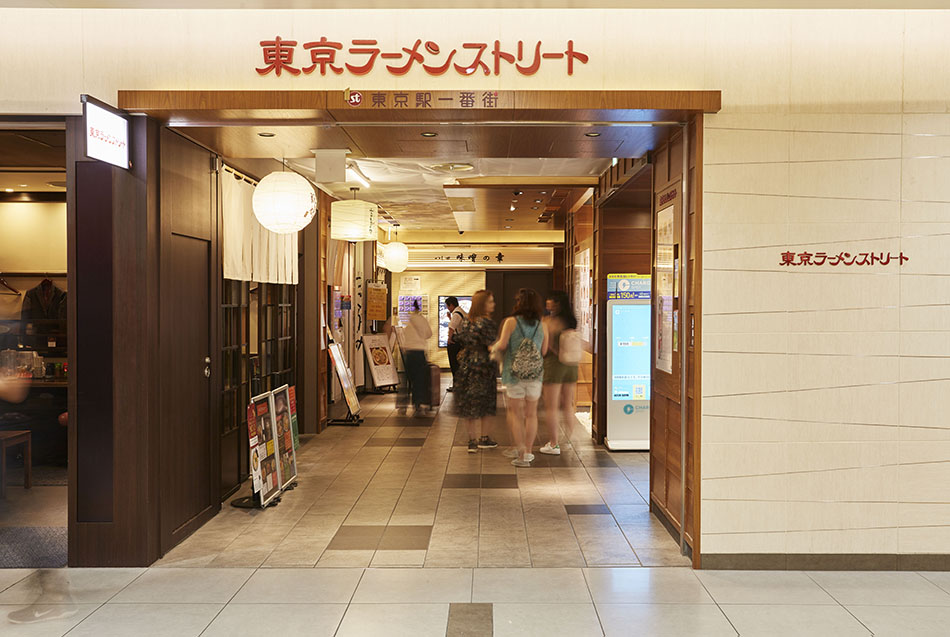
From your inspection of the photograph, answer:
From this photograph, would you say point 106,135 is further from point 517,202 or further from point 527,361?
point 517,202

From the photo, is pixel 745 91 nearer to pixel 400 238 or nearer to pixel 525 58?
pixel 525 58

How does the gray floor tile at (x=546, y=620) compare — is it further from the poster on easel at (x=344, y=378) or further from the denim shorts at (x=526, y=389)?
the poster on easel at (x=344, y=378)

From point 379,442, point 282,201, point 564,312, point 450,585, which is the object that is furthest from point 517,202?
point 450,585

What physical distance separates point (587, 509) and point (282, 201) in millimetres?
3172

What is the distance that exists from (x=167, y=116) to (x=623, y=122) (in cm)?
269

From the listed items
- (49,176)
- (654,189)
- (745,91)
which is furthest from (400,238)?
(745,91)

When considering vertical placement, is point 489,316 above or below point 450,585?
above

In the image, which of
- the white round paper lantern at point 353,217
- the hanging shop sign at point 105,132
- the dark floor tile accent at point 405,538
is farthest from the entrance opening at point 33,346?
the white round paper lantern at point 353,217

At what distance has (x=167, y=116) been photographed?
4.62m

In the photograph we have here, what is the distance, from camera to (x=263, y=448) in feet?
19.6

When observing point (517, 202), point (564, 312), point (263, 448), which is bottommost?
point (263, 448)

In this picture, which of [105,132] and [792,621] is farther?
[105,132]

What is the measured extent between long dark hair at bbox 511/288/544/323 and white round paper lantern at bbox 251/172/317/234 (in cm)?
275

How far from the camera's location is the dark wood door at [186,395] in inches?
195
